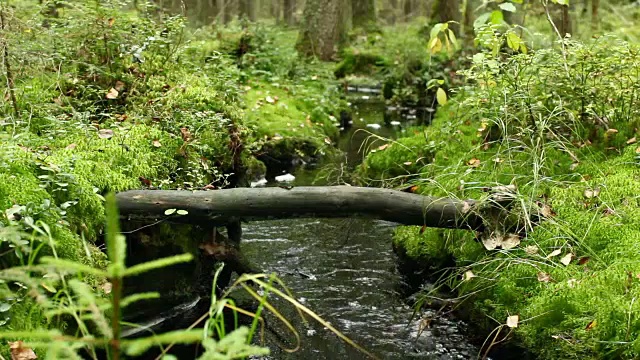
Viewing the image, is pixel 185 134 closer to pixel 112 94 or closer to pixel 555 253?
pixel 112 94

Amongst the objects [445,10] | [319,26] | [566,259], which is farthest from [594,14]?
[566,259]

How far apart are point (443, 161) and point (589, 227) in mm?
2295

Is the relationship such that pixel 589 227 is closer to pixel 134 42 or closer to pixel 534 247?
pixel 534 247

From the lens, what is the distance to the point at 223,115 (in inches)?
255

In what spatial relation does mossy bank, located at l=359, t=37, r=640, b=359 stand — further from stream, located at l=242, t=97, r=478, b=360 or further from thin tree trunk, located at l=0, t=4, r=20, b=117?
thin tree trunk, located at l=0, t=4, r=20, b=117

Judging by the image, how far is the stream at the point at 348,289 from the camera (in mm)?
4246

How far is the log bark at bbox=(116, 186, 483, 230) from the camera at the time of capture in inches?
164

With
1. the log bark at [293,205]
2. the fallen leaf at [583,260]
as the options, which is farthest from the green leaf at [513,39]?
the fallen leaf at [583,260]

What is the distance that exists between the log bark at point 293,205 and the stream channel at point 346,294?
0.80m

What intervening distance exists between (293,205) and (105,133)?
1.91 metres

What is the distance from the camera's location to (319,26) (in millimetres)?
16547

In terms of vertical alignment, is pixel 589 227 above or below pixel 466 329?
above

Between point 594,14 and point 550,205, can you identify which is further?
point 594,14

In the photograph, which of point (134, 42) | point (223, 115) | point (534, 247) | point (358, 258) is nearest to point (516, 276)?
point (534, 247)
